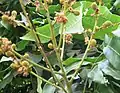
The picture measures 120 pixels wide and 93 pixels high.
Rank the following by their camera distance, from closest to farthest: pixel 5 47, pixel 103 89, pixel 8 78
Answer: pixel 5 47 < pixel 103 89 < pixel 8 78

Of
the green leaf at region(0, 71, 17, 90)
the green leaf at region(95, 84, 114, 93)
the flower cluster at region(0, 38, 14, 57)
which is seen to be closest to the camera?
the flower cluster at region(0, 38, 14, 57)

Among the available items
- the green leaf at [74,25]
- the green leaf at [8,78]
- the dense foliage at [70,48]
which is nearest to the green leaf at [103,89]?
the dense foliage at [70,48]

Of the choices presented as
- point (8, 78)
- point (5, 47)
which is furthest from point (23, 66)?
point (8, 78)

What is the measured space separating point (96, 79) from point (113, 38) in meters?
0.09

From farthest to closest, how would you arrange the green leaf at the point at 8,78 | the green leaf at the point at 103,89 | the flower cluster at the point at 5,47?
the green leaf at the point at 8,78 < the green leaf at the point at 103,89 < the flower cluster at the point at 5,47

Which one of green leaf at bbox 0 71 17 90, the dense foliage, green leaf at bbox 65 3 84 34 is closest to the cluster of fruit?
the dense foliage

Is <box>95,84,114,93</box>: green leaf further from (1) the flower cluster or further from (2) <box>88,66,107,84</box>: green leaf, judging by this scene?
(1) the flower cluster

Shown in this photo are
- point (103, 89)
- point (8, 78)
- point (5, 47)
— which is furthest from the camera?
point (8, 78)

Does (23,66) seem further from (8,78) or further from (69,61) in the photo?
(8,78)

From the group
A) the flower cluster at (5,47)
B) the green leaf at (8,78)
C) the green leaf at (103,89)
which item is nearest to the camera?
the flower cluster at (5,47)

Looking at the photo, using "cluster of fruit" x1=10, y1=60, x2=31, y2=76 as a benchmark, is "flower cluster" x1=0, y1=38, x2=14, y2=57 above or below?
above

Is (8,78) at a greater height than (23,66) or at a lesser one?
lesser

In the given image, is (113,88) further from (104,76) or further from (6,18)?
(6,18)

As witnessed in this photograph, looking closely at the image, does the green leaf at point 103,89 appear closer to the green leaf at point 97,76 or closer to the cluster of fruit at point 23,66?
the green leaf at point 97,76
